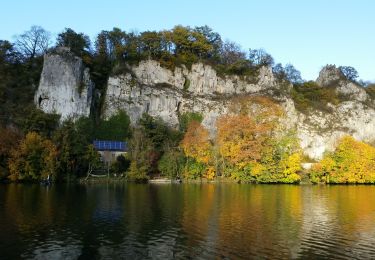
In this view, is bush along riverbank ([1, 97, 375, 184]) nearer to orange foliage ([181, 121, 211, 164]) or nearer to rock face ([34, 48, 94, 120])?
orange foliage ([181, 121, 211, 164])

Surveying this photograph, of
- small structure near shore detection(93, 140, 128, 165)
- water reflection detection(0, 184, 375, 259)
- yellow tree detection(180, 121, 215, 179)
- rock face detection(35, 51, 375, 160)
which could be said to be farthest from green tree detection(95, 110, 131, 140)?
water reflection detection(0, 184, 375, 259)

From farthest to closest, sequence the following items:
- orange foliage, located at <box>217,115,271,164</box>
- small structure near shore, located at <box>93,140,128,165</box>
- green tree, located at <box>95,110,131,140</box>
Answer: green tree, located at <box>95,110,131,140</box>, small structure near shore, located at <box>93,140,128,165</box>, orange foliage, located at <box>217,115,271,164</box>

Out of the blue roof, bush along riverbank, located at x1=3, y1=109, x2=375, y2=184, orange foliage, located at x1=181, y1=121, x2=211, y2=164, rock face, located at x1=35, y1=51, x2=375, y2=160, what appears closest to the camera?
bush along riverbank, located at x1=3, y1=109, x2=375, y2=184

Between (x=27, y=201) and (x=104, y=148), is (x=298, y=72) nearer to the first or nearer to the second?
(x=104, y=148)

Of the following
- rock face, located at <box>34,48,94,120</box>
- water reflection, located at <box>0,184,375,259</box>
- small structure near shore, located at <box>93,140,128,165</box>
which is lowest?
water reflection, located at <box>0,184,375,259</box>

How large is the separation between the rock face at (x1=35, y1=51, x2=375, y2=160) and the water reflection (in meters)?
38.1

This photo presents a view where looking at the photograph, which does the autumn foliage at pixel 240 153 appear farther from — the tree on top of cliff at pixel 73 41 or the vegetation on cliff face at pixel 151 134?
the tree on top of cliff at pixel 73 41

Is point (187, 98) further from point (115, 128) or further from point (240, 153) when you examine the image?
point (240, 153)

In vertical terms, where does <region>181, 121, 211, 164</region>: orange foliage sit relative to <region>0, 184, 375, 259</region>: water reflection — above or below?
above

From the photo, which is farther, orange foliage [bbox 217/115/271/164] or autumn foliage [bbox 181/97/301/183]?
orange foliage [bbox 217/115/271/164]

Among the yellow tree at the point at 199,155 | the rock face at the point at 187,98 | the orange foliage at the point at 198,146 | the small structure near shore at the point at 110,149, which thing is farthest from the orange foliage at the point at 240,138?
the small structure near shore at the point at 110,149

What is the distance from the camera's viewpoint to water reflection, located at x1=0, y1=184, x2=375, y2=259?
2028 cm

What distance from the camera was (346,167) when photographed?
234 feet

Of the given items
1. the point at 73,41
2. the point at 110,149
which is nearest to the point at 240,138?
the point at 110,149
